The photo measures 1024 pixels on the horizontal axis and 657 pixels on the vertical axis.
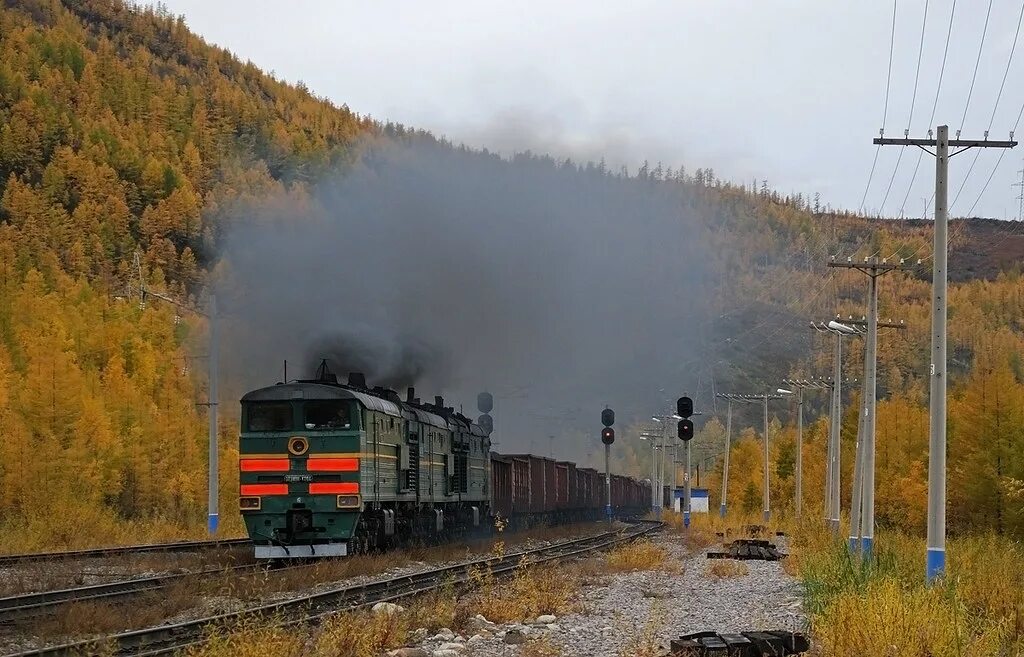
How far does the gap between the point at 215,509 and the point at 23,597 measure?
19.0m

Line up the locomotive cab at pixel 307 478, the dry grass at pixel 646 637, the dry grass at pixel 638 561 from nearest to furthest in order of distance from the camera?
the dry grass at pixel 646 637 < the locomotive cab at pixel 307 478 < the dry grass at pixel 638 561

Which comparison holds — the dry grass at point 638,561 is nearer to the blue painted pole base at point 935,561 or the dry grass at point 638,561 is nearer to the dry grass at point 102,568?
the dry grass at point 102,568

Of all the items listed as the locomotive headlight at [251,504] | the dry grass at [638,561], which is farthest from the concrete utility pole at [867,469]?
the locomotive headlight at [251,504]

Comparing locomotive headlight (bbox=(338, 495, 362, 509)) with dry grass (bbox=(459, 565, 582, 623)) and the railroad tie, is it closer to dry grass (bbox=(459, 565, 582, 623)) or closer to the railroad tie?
dry grass (bbox=(459, 565, 582, 623))

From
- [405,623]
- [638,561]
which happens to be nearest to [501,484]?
[638,561]

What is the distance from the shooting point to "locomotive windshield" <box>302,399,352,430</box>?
992 inches

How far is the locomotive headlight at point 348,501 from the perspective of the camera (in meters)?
24.9

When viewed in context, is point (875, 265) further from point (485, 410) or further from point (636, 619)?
point (485, 410)

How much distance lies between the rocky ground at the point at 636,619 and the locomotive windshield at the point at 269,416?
7154 millimetres

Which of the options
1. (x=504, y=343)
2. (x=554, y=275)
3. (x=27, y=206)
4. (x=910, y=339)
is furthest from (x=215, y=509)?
(x=910, y=339)

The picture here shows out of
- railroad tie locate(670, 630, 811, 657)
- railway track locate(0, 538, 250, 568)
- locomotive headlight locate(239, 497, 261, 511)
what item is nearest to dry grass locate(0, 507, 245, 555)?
railway track locate(0, 538, 250, 568)

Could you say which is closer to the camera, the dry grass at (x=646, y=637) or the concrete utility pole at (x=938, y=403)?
the dry grass at (x=646, y=637)

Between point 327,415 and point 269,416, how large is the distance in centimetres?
133

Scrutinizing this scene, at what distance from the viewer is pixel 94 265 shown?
141m
